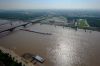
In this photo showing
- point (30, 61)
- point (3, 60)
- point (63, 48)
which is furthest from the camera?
point (63, 48)

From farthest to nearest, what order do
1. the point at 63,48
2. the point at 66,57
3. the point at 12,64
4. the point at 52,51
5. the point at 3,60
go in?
the point at 63,48, the point at 52,51, the point at 66,57, the point at 3,60, the point at 12,64

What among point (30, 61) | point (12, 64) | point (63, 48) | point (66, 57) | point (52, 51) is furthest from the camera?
point (63, 48)

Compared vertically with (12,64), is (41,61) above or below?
below

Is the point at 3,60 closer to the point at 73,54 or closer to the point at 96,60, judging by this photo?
the point at 73,54

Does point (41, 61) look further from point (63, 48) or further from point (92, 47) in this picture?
point (92, 47)

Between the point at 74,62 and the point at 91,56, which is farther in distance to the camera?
the point at 91,56

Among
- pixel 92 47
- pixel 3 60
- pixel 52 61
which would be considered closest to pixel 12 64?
pixel 3 60

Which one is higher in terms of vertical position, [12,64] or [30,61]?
[12,64]

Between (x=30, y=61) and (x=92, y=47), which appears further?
(x=92, y=47)

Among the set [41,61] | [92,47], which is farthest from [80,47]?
[41,61]
